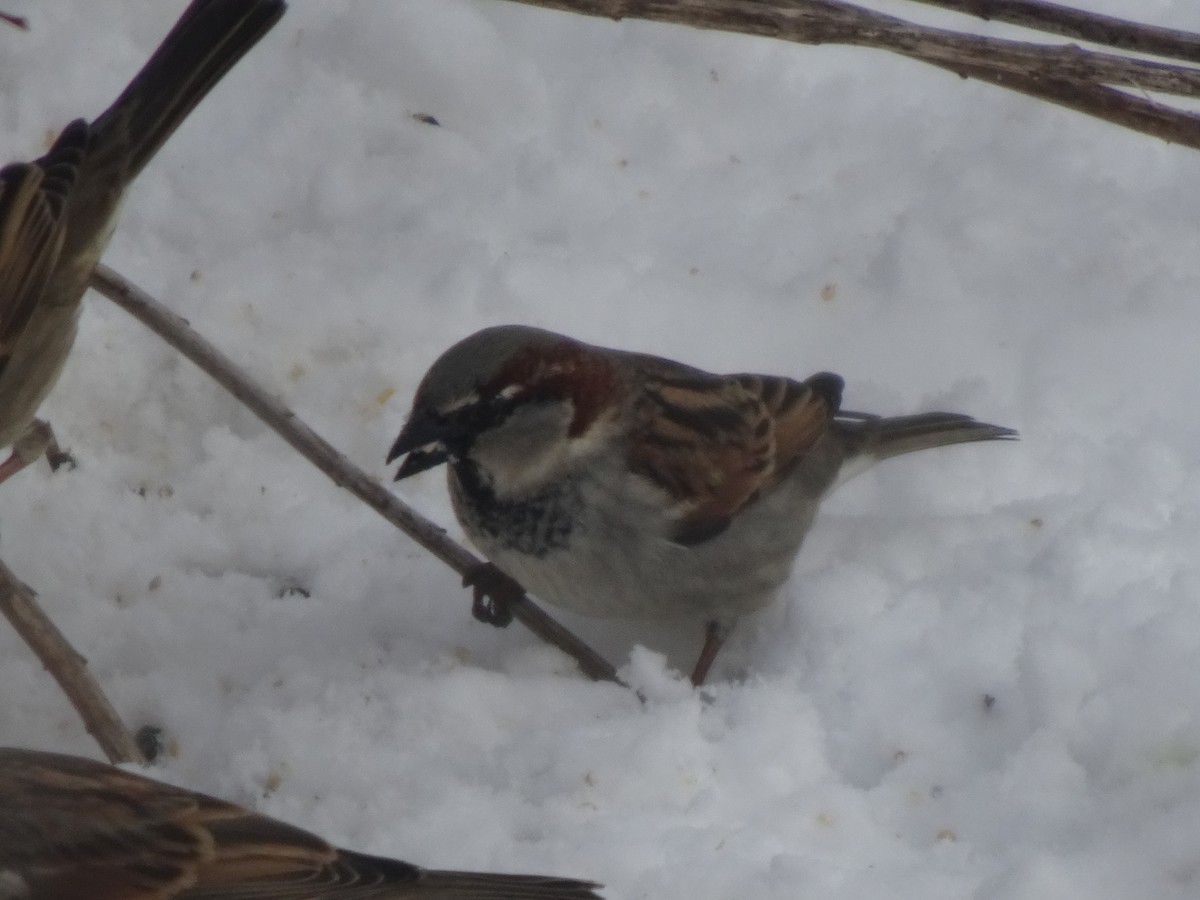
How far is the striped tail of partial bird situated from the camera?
11.6ft

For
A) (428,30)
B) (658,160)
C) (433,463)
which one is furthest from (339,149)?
(433,463)

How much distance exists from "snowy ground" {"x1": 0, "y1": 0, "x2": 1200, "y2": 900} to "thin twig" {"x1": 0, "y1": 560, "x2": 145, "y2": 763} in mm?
218

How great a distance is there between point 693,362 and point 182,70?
115 centimetres

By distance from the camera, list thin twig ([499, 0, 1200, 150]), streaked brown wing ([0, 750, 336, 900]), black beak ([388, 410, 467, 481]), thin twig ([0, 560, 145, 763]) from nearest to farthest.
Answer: streaked brown wing ([0, 750, 336, 900]) < thin twig ([0, 560, 145, 763]) < thin twig ([499, 0, 1200, 150]) < black beak ([388, 410, 467, 481])

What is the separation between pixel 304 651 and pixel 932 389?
136 centimetres

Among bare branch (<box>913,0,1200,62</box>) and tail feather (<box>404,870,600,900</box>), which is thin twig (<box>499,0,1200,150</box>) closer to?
bare branch (<box>913,0,1200,62</box>)

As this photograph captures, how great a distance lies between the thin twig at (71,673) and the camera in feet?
9.05

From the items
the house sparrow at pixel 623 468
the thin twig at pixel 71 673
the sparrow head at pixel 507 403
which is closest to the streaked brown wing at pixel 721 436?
the house sparrow at pixel 623 468

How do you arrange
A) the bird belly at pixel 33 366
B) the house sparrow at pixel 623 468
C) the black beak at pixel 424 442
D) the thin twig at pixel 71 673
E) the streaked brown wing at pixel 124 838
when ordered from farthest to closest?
1. the bird belly at pixel 33 366
2. the house sparrow at pixel 623 468
3. the black beak at pixel 424 442
4. the thin twig at pixel 71 673
5. the streaked brown wing at pixel 124 838

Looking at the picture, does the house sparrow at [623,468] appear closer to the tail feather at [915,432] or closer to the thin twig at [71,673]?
the tail feather at [915,432]

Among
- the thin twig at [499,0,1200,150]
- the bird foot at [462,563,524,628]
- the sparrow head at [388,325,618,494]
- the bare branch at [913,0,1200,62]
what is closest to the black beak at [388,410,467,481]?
the sparrow head at [388,325,618,494]

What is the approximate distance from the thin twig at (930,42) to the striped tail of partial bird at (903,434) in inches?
29.3

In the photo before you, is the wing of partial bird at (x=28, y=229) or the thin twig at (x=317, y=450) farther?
the wing of partial bird at (x=28, y=229)

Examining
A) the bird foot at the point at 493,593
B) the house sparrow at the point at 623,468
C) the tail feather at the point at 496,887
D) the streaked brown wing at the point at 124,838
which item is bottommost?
the bird foot at the point at 493,593
